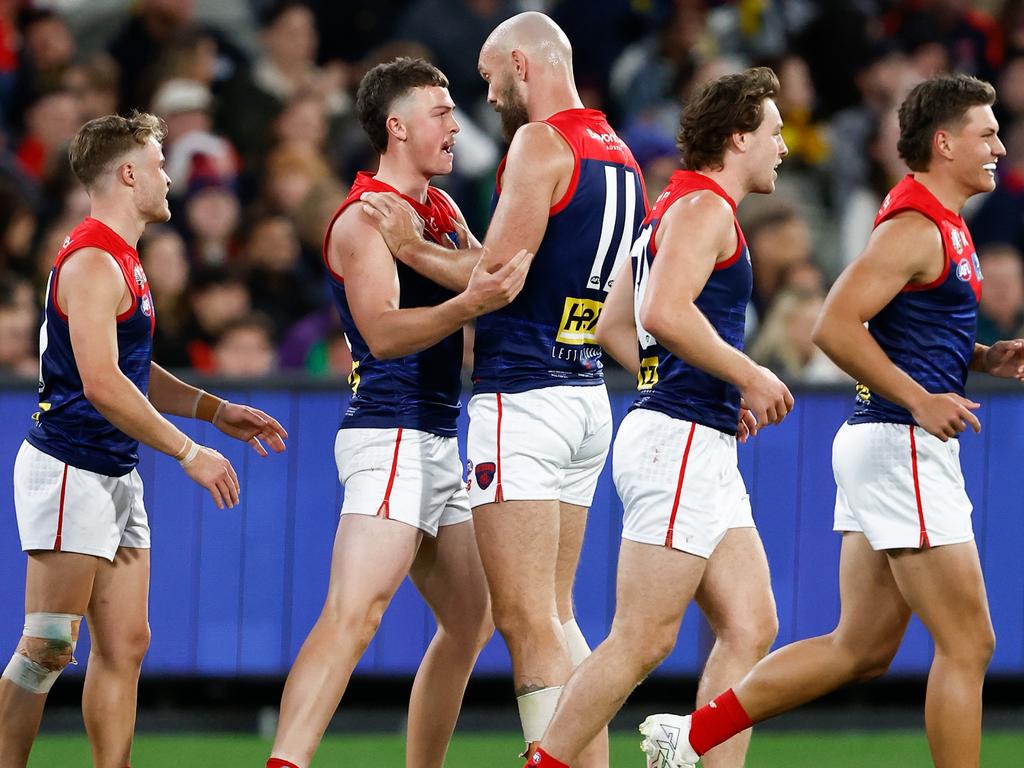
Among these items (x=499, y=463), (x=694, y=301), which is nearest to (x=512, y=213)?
(x=694, y=301)

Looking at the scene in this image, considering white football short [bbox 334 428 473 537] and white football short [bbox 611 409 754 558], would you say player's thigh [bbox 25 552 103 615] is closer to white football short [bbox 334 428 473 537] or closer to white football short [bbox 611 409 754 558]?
white football short [bbox 334 428 473 537]

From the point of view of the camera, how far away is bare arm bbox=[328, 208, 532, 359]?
534 cm

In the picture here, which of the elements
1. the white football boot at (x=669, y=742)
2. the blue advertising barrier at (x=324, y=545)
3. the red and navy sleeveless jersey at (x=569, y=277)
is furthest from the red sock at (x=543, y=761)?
the blue advertising barrier at (x=324, y=545)

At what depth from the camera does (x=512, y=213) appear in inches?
214

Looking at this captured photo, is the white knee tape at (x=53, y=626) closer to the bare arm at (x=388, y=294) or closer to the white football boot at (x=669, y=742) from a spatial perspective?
the bare arm at (x=388, y=294)

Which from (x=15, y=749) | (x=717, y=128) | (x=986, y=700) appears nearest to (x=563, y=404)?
(x=717, y=128)

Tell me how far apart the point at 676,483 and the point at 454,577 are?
963 millimetres

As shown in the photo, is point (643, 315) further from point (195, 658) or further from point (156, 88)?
point (156, 88)

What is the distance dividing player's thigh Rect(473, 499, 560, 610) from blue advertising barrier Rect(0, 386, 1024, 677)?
7.95 feet

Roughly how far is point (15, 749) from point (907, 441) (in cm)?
310

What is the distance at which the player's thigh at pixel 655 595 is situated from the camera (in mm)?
5219

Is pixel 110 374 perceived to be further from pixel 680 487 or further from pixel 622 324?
pixel 680 487

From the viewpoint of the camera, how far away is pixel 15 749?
18.4 ft

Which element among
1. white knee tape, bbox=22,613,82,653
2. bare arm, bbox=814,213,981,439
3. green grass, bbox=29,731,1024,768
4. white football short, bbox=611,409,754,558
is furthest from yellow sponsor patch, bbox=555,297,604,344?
green grass, bbox=29,731,1024,768
